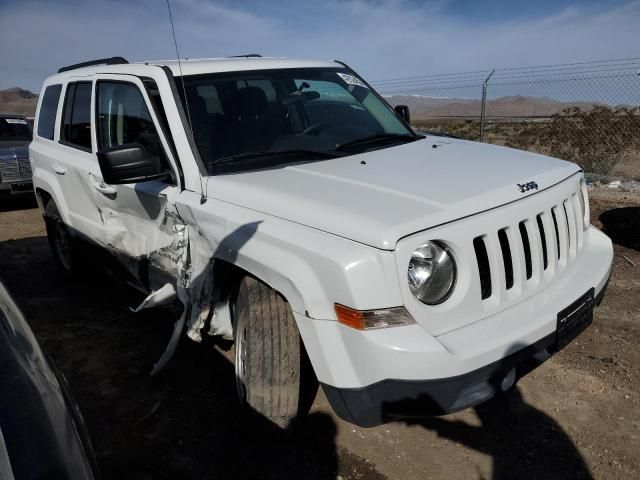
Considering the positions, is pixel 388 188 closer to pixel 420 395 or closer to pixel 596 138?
pixel 420 395

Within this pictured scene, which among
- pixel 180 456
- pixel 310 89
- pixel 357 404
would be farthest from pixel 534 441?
pixel 310 89

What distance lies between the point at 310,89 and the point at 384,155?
36.2 inches

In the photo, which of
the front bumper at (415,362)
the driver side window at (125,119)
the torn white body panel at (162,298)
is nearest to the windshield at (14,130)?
the driver side window at (125,119)

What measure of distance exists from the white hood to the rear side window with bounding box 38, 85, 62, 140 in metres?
2.66

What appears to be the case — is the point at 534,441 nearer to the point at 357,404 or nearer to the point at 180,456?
the point at 357,404

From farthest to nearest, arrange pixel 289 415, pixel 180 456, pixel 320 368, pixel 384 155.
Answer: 1. pixel 384 155
2. pixel 180 456
3. pixel 289 415
4. pixel 320 368

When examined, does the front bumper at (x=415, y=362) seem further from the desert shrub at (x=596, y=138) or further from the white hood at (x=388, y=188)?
the desert shrub at (x=596, y=138)

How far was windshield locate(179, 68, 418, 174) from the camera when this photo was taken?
2.97m

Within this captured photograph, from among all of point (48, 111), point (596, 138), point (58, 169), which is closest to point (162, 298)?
point (58, 169)

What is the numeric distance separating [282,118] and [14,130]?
28.5ft

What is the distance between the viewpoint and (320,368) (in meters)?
2.12

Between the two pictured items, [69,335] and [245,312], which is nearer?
[245,312]

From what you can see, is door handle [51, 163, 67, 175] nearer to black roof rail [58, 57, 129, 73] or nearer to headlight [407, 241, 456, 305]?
black roof rail [58, 57, 129, 73]

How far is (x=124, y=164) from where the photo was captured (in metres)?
2.74
